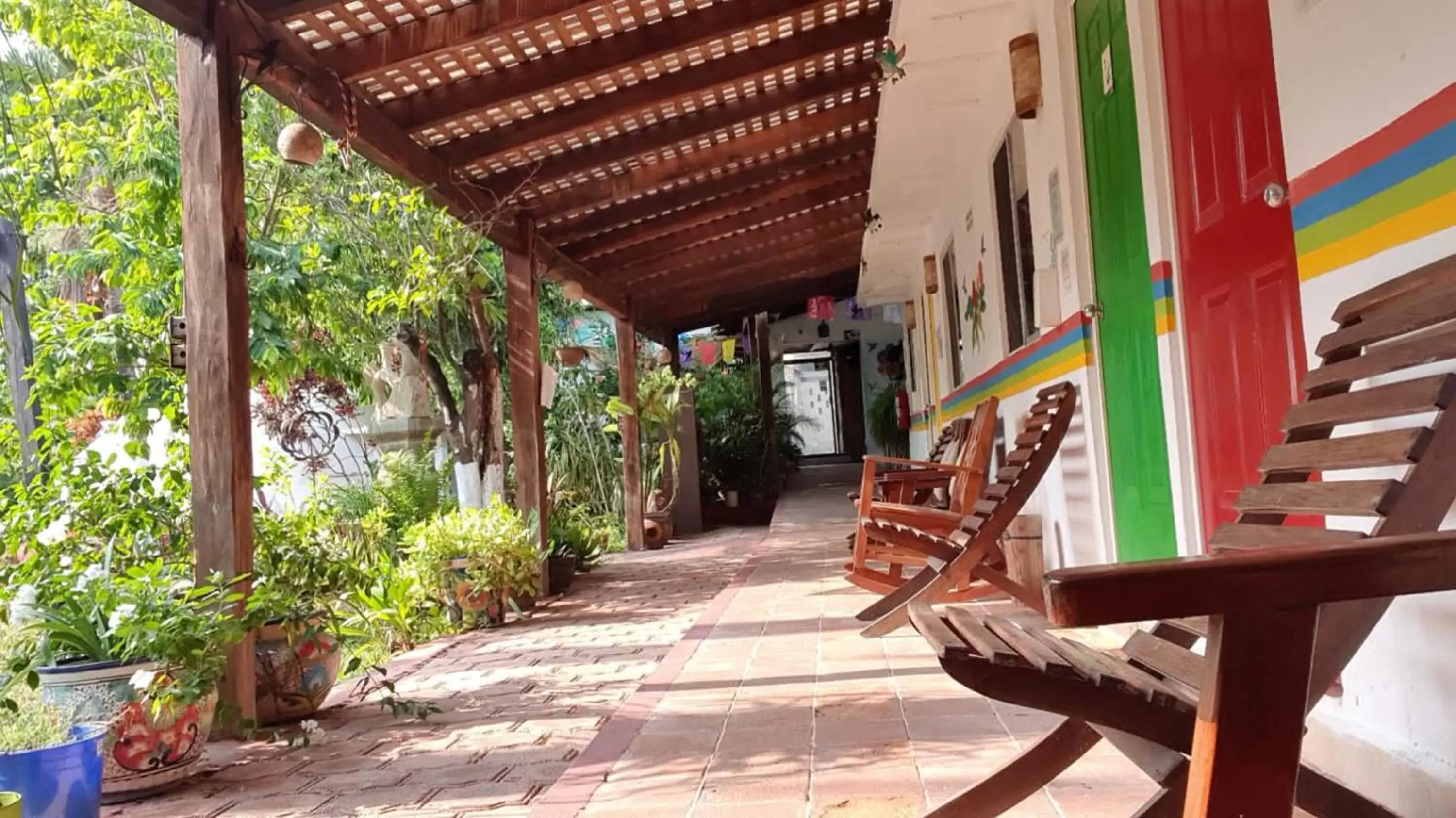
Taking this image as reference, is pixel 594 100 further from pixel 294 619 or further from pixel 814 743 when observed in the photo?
pixel 814 743

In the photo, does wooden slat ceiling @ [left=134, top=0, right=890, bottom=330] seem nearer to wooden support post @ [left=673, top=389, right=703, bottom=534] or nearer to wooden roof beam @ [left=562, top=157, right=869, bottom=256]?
wooden roof beam @ [left=562, top=157, right=869, bottom=256]

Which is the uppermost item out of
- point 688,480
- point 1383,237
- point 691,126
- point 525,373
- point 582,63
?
point 691,126

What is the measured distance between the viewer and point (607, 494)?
973 cm

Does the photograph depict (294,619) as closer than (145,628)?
No

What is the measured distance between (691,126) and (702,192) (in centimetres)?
→ 122

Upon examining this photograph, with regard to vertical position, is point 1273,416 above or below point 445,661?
above

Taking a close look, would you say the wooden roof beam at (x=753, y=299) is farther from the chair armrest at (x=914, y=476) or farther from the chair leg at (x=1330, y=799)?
the chair leg at (x=1330, y=799)

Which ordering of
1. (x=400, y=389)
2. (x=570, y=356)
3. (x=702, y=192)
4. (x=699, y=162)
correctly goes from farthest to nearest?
(x=400, y=389)
(x=570, y=356)
(x=702, y=192)
(x=699, y=162)

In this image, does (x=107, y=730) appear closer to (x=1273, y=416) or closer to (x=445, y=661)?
(x=445, y=661)

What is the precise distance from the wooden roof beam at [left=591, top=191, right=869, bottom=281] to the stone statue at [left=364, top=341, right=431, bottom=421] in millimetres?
1819

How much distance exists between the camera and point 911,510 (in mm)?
4348

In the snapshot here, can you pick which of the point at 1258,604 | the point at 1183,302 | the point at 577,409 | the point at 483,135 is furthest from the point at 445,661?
the point at 577,409

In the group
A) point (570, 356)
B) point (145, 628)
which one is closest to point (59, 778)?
point (145, 628)

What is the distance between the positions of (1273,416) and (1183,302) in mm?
560
